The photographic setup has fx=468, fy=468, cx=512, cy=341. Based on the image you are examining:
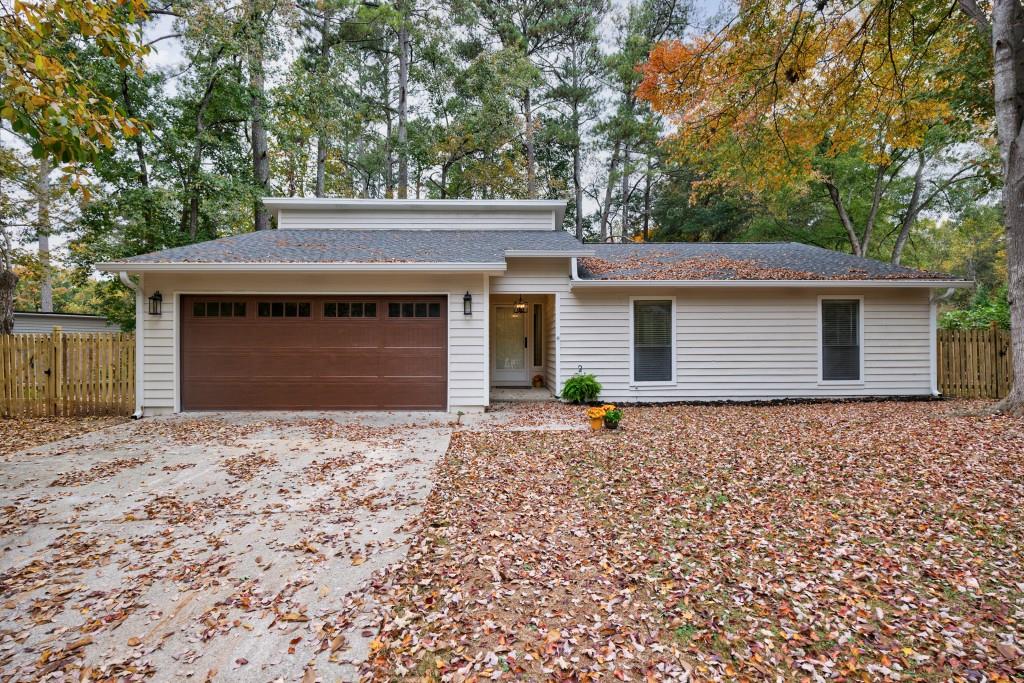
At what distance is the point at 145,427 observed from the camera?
7.18 m

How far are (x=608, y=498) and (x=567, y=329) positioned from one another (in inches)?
221

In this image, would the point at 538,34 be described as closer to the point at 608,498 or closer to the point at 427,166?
the point at 427,166

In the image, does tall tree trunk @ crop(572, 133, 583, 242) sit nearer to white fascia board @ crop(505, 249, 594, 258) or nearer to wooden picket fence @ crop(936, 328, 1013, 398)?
white fascia board @ crop(505, 249, 594, 258)

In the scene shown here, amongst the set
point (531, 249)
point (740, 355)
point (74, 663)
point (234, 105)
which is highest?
point (234, 105)

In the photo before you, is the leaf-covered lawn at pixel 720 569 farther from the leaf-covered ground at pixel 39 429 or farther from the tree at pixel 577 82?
the tree at pixel 577 82

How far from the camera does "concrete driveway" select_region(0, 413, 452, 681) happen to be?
2.21 metres

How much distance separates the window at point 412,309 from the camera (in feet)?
27.9

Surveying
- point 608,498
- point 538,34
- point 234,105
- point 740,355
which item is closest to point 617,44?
point 538,34

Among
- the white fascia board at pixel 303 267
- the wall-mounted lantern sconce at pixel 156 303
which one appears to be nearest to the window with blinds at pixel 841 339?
the white fascia board at pixel 303 267

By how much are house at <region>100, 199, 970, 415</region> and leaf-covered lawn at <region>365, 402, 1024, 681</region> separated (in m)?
3.84

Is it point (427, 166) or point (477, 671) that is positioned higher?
point (427, 166)

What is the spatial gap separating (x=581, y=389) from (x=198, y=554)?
6.83 meters

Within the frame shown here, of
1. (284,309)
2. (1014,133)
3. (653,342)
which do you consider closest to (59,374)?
(284,309)

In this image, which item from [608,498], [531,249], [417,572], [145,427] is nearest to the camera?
[417,572]
